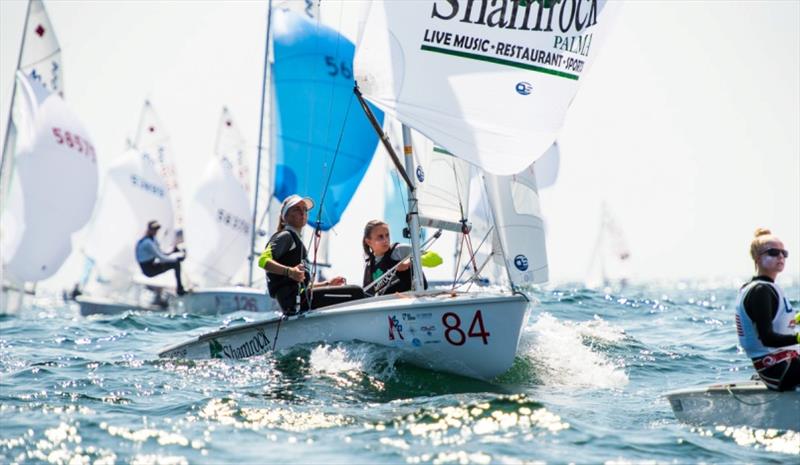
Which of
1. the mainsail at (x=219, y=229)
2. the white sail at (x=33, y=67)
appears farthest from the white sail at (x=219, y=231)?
the white sail at (x=33, y=67)

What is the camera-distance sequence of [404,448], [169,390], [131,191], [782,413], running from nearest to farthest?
[404,448], [782,413], [169,390], [131,191]

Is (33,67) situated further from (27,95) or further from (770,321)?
(770,321)

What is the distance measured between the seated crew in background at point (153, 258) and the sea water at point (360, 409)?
35.2ft

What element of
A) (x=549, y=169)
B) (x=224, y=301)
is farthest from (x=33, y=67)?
(x=549, y=169)

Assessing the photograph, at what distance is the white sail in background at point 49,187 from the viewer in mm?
21094

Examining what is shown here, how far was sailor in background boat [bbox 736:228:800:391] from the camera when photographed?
19.9ft

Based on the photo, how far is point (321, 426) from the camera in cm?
616

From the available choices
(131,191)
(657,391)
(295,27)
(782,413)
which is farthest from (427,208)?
(131,191)

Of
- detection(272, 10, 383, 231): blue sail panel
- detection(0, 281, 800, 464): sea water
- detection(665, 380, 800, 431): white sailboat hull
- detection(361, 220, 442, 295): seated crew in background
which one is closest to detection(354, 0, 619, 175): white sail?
detection(361, 220, 442, 295): seated crew in background

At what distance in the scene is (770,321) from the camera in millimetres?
6113

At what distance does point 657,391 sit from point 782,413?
2.10 m

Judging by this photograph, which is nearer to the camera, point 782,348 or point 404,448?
point 404,448

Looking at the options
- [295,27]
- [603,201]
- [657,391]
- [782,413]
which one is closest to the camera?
[782,413]

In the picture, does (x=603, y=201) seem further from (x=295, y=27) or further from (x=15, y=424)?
(x=15, y=424)
